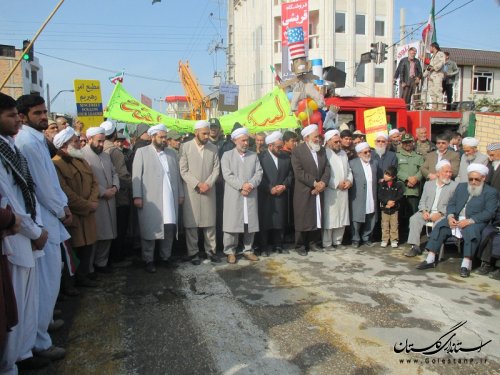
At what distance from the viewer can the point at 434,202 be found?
5945 millimetres

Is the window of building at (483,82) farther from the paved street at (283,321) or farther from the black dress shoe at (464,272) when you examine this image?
the black dress shoe at (464,272)

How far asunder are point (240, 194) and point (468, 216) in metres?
2.99

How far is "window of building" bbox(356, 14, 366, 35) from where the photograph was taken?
31.9 m

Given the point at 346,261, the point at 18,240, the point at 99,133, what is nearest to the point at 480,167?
the point at 346,261

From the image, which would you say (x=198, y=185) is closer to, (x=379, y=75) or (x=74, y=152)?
(x=74, y=152)

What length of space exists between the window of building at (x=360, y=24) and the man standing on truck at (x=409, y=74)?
23.0m

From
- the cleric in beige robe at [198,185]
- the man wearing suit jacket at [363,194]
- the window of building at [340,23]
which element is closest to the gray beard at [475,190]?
the man wearing suit jacket at [363,194]

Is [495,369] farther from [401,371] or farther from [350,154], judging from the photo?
[350,154]

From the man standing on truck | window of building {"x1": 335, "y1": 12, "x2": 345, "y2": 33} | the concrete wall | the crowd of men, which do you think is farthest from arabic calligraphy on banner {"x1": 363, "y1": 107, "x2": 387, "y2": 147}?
window of building {"x1": 335, "y1": 12, "x2": 345, "y2": 33}

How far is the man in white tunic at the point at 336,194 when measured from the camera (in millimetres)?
6277

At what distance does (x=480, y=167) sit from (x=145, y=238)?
4.39m

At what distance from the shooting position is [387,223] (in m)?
6.51

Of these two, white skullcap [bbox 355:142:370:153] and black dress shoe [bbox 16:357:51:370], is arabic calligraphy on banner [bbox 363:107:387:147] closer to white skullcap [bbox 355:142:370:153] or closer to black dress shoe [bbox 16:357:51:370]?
white skullcap [bbox 355:142:370:153]

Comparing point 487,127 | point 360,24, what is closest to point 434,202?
point 487,127
